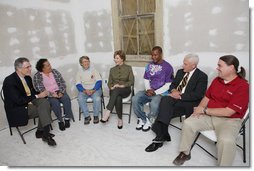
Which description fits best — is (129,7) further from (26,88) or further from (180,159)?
(180,159)

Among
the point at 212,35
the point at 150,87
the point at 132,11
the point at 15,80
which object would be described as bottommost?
the point at 150,87

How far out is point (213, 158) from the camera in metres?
2.37

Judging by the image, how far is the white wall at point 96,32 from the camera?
2.96 meters

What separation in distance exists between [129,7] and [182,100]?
209 centimetres

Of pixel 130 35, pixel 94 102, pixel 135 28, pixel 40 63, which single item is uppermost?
pixel 135 28

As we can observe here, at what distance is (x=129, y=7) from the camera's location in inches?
153

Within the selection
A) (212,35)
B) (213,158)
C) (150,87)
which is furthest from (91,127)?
(212,35)

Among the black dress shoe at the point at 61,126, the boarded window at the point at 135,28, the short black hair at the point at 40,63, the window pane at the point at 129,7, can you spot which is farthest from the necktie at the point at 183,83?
the short black hair at the point at 40,63

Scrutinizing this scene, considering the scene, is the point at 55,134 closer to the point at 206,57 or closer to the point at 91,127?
the point at 91,127

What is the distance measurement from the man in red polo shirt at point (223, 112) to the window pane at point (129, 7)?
2117mm

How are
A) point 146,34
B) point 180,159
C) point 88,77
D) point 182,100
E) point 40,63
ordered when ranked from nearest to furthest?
1. point 180,159
2. point 182,100
3. point 40,63
4. point 88,77
5. point 146,34

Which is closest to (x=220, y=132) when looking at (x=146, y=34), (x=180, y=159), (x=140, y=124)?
(x=180, y=159)

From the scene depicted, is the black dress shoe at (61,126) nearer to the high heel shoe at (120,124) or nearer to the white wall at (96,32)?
the high heel shoe at (120,124)

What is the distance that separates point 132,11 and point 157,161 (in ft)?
8.57
